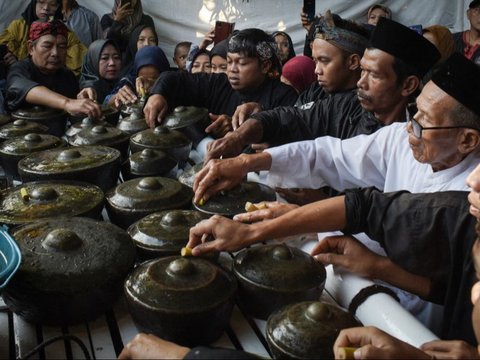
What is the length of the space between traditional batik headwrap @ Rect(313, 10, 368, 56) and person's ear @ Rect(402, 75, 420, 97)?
0.56m

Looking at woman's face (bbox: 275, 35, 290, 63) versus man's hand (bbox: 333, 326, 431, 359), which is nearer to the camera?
man's hand (bbox: 333, 326, 431, 359)

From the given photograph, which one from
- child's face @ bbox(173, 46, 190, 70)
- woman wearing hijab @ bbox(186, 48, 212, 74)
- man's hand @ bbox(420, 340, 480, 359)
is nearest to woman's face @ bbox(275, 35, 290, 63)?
→ child's face @ bbox(173, 46, 190, 70)

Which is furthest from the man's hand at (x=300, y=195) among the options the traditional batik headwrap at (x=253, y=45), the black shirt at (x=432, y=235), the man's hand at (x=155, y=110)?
the traditional batik headwrap at (x=253, y=45)

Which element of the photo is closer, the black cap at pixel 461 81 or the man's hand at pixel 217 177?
the black cap at pixel 461 81

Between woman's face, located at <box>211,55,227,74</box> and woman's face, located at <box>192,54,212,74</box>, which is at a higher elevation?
woman's face, located at <box>211,55,227,74</box>

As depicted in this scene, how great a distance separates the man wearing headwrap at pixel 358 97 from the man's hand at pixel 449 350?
4.95ft

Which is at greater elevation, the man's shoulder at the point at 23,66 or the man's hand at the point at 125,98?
the man's shoulder at the point at 23,66

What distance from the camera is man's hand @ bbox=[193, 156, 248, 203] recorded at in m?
2.12

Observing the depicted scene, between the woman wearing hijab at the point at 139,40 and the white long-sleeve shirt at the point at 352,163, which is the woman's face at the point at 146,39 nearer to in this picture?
the woman wearing hijab at the point at 139,40

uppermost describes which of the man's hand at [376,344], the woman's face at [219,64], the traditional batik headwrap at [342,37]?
the traditional batik headwrap at [342,37]

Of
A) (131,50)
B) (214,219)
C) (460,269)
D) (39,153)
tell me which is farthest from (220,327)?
(131,50)

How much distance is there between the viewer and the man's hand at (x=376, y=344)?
1.23 meters

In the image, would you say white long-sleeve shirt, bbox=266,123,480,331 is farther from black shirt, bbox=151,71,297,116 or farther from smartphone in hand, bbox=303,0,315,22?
smartphone in hand, bbox=303,0,315,22

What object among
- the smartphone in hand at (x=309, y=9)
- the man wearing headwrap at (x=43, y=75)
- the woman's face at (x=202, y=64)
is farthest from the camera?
the smartphone in hand at (x=309, y=9)
